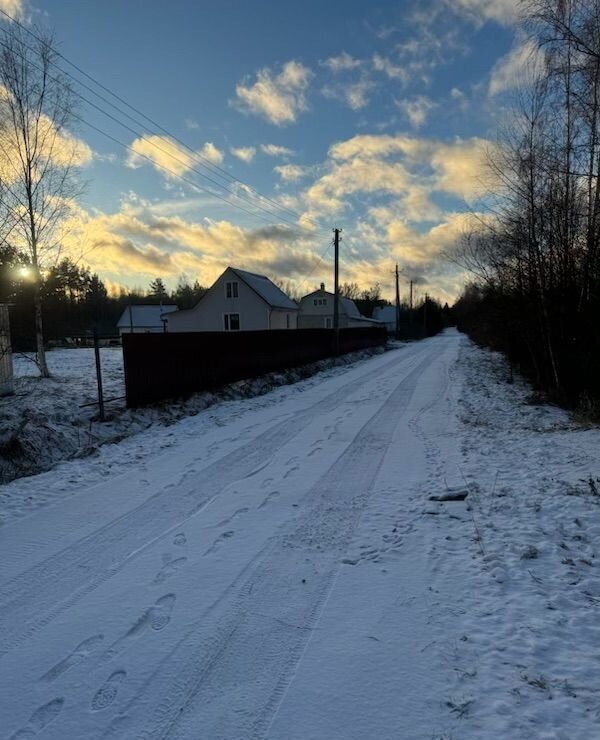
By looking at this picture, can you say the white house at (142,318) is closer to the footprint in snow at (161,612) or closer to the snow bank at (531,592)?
the snow bank at (531,592)

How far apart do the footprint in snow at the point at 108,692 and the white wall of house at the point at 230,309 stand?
120 feet

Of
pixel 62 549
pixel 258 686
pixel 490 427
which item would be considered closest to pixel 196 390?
pixel 490 427

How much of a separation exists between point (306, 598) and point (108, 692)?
1.38 metres

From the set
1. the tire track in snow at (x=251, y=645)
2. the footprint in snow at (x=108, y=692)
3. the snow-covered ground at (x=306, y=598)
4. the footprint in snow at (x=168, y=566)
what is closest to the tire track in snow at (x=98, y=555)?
the snow-covered ground at (x=306, y=598)

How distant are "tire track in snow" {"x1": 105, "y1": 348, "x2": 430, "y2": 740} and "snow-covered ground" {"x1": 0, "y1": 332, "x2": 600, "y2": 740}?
0.6 inches

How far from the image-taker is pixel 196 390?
39.7ft

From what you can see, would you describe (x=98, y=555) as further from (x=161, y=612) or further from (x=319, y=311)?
(x=319, y=311)

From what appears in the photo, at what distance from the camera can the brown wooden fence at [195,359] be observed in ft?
33.2

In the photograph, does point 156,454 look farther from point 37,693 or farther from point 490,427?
point 490,427

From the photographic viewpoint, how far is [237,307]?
4003 centimetres

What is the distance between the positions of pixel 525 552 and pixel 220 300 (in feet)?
126

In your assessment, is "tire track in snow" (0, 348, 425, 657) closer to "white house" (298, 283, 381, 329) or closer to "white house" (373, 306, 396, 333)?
"white house" (298, 283, 381, 329)

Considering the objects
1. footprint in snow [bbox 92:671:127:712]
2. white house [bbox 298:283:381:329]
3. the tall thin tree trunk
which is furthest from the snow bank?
white house [bbox 298:283:381:329]

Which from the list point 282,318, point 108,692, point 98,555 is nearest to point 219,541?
point 98,555
